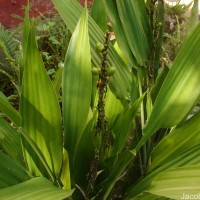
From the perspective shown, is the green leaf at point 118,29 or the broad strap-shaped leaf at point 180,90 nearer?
the broad strap-shaped leaf at point 180,90

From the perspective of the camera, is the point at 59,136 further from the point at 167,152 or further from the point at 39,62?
the point at 167,152

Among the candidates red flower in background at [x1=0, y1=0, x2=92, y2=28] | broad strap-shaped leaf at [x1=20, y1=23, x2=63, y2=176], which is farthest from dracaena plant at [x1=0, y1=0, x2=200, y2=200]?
red flower in background at [x1=0, y1=0, x2=92, y2=28]

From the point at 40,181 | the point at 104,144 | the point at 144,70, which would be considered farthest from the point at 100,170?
the point at 144,70

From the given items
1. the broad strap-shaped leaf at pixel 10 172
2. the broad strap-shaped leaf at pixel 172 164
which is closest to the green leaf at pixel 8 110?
the broad strap-shaped leaf at pixel 10 172

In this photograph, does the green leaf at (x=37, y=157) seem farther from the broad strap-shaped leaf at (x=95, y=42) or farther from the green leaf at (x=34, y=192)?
the broad strap-shaped leaf at (x=95, y=42)

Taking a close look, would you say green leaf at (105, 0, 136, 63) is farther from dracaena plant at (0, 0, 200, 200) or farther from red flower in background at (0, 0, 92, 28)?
red flower in background at (0, 0, 92, 28)

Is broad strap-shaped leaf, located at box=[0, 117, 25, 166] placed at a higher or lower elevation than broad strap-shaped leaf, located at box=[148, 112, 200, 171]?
higher

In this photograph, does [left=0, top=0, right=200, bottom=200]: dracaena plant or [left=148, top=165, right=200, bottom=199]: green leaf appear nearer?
[left=148, top=165, right=200, bottom=199]: green leaf
